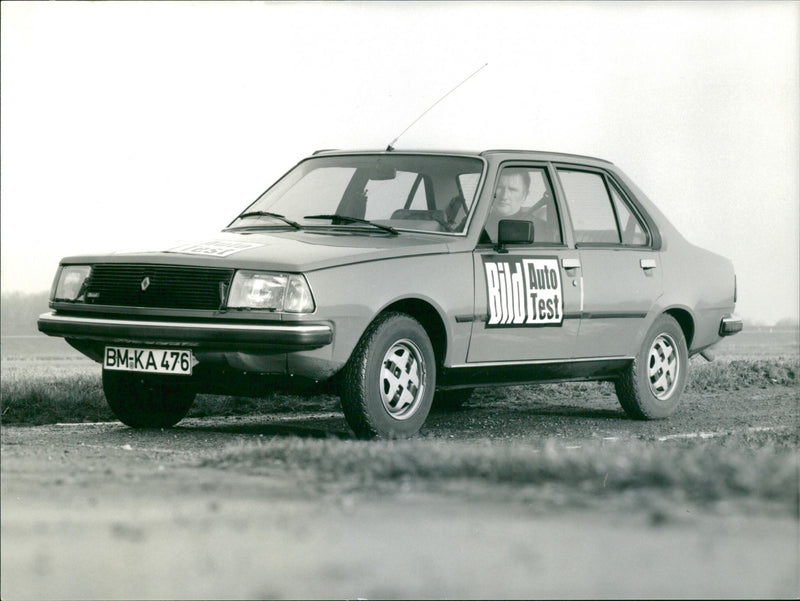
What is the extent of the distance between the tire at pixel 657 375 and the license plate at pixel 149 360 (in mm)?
3646

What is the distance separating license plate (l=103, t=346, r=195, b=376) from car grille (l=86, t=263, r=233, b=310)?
0.27m

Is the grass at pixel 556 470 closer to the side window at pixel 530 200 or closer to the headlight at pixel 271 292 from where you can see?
the headlight at pixel 271 292

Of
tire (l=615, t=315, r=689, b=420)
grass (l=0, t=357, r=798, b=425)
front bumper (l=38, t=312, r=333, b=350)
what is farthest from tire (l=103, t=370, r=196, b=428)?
tire (l=615, t=315, r=689, b=420)

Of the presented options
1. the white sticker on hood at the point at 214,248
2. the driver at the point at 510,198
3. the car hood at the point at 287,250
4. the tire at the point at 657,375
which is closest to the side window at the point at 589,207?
the driver at the point at 510,198

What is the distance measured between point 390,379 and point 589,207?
8.99 ft

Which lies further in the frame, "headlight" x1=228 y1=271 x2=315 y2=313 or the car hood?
the car hood

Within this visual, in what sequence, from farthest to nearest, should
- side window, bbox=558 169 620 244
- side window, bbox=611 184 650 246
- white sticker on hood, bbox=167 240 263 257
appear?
side window, bbox=611 184 650 246 < side window, bbox=558 169 620 244 < white sticker on hood, bbox=167 240 263 257

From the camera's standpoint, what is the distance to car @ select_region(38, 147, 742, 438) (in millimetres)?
7113

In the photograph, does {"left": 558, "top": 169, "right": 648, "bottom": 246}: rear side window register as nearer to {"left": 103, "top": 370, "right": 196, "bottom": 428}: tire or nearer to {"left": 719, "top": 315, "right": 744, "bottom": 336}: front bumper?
{"left": 719, "top": 315, "right": 744, "bottom": 336}: front bumper

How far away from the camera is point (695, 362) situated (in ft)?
42.7

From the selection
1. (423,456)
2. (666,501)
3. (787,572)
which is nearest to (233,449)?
(423,456)

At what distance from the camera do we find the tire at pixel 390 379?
712 centimetres

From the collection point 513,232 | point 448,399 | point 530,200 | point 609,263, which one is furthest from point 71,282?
point 609,263

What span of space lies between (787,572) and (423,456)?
5.92 feet
